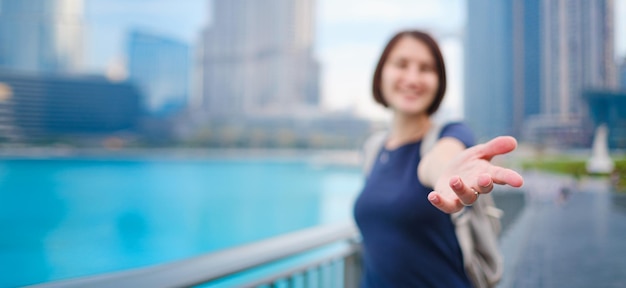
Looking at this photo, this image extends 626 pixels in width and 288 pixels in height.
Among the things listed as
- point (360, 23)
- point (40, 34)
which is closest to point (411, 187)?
point (40, 34)

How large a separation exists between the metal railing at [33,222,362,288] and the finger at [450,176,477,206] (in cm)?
43

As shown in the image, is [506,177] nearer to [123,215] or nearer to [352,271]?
[352,271]

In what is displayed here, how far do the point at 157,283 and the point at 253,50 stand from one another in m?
7.72

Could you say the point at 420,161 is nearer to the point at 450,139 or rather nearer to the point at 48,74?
the point at 450,139

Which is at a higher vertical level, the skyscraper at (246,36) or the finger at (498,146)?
the skyscraper at (246,36)

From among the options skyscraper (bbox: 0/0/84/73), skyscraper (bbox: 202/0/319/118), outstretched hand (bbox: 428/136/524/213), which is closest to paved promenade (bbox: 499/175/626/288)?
outstretched hand (bbox: 428/136/524/213)

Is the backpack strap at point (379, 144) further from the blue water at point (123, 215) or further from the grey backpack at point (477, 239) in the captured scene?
the blue water at point (123, 215)

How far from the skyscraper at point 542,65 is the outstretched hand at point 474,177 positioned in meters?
0.90

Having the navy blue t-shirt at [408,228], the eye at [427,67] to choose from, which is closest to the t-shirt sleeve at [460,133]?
the navy blue t-shirt at [408,228]

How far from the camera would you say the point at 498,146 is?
14.8 inches

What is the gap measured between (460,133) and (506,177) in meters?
0.31

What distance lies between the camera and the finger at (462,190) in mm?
334

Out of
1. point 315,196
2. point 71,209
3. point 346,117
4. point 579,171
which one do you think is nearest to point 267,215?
point 315,196

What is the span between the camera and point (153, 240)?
13.5ft
